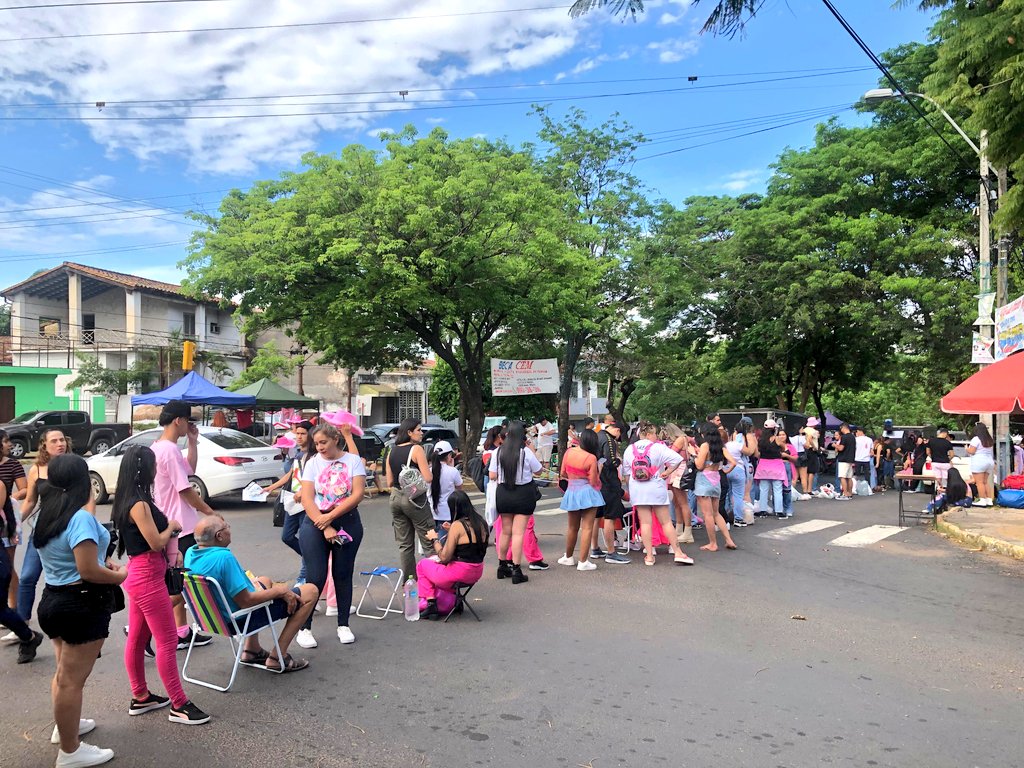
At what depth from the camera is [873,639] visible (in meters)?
5.72

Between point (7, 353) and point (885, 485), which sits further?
point (7, 353)

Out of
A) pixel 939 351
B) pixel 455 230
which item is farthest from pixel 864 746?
pixel 939 351

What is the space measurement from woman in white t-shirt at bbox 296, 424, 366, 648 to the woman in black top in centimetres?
114

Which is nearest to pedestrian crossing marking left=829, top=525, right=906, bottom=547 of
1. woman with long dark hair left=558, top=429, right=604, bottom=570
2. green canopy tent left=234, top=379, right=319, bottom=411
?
woman with long dark hair left=558, top=429, right=604, bottom=570

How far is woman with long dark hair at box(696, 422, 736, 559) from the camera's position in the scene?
9297 millimetres

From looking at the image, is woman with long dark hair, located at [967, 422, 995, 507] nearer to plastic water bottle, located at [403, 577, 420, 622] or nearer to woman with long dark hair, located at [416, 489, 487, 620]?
woman with long dark hair, located at [416, 489, 487, 620]

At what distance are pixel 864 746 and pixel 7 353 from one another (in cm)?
4335

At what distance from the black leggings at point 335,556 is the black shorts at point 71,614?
1.79 metres

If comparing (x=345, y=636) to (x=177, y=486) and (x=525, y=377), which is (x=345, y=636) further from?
(x=525, y=377)

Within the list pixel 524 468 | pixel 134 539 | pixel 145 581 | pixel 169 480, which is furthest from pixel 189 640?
pixel 524 468

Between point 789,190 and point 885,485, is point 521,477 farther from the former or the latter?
point 789,190

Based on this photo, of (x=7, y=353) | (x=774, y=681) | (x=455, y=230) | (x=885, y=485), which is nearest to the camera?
(x=774, y=681)

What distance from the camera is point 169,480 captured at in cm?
501

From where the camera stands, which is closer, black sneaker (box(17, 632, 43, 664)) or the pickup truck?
black sneaker (box(17, 632, 43, 664))
